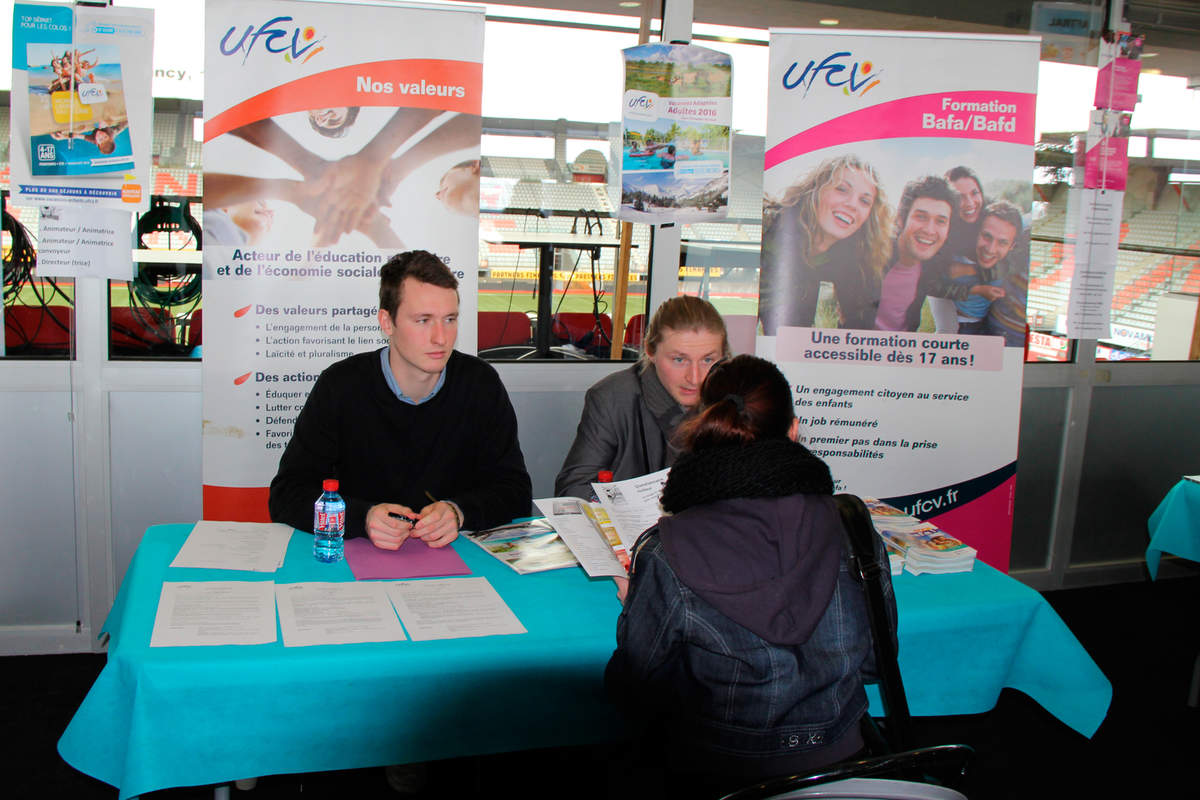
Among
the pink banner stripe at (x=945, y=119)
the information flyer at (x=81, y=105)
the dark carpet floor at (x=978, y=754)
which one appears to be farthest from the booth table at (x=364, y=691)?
the pink banner stripe at (x=945, y=119)

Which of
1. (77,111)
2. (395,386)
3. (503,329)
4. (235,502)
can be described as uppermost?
(77,111)

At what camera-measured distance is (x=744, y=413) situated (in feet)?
4.85

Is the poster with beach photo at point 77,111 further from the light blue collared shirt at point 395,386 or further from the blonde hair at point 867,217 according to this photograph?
the blonde hair at point 867,217

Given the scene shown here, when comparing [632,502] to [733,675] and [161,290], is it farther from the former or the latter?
[161,290]

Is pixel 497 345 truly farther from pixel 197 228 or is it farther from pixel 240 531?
pixel 240 531

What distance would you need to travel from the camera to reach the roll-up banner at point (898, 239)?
321cm

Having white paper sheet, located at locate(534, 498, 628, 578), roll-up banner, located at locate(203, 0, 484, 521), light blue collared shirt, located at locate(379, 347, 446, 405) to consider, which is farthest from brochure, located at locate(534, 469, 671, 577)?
roll-up banner, located at locate(203, 0, 484, 521)

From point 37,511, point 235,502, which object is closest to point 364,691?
point 235,502

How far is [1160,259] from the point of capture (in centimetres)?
441

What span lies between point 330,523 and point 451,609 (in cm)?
45

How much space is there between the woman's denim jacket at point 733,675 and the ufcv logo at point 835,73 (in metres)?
2.27

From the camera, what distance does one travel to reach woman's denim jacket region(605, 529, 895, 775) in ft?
4.46

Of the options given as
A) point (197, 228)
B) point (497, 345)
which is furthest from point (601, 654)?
point (197, 228)

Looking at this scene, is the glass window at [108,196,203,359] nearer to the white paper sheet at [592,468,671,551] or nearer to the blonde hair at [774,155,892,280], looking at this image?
the white paper sheet at [592,468,671,551]
